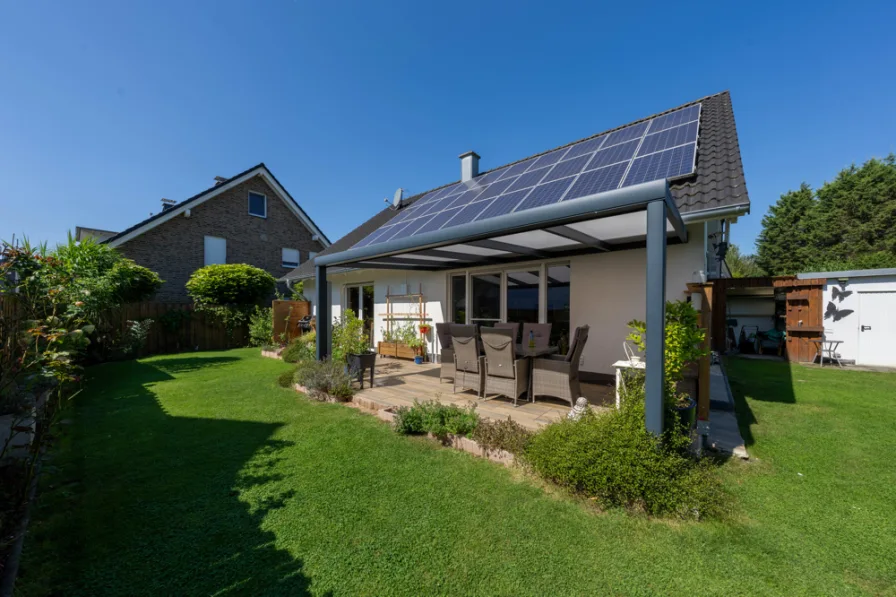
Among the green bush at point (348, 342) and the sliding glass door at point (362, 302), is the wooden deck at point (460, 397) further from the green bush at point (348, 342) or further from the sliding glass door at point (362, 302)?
the sliding glass door at point (362, 302)

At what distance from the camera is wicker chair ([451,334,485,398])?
5594 mm

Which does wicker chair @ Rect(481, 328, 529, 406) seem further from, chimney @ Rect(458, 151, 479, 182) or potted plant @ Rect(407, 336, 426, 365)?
chimney @ Rect(458, 151, 479, 182)

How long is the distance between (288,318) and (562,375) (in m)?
10.7

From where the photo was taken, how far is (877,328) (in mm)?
9047

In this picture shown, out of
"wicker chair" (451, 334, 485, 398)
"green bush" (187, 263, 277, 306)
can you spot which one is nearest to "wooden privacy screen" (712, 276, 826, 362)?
"wicker chair" (451, 334, 485, 398)

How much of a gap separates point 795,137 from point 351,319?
1722 cm

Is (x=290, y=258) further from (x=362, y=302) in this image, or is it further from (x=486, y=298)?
(x=486, y=298)

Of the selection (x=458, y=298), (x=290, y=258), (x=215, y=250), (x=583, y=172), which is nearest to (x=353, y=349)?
(x=458, y=298)

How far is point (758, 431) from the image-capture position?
4.40 meters

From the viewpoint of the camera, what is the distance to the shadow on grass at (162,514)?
2.10 meters

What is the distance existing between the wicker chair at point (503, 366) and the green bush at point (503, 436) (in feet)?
4.05

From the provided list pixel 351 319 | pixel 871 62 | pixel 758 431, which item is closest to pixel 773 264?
pixel 871 62

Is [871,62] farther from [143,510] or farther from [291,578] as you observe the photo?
[143,510]

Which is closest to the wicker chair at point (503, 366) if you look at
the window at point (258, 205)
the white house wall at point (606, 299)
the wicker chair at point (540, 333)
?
the wicker chair at point (540, 333)
